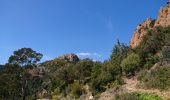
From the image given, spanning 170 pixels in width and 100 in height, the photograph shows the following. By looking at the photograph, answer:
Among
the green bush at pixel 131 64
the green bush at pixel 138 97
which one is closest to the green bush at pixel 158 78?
the green bush at pixel 138 97

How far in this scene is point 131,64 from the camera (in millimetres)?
45500

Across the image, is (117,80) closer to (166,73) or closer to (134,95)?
(166,73)

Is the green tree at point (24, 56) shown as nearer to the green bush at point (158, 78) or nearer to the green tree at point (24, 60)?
the green tree at point (24, 60)

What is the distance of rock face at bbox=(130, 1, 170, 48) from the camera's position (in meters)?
68.5

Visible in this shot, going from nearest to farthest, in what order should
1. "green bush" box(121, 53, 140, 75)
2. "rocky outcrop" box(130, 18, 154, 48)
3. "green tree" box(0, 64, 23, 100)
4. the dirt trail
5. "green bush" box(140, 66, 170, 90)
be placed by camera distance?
the dirt trail < "green bush" box(140, 66, 170, 90) < "green bush" box(121, 53, 140, 75) < "green tree" box(0, 64, 23, 100) < "rocky outcrop" box(130, 18, 154, 48)

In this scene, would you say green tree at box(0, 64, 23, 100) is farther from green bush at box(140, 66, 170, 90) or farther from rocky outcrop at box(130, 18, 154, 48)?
rocky outcrop at box(130, 18, 154, 48)

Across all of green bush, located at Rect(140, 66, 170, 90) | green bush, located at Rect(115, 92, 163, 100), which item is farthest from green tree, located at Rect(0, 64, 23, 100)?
green bush, located at Rect(115, 92, 163, 100)

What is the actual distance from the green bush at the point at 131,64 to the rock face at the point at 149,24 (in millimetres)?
19639

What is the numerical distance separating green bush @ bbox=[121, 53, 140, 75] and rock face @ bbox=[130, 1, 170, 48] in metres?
19.6

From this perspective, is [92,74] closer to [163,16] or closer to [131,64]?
[131,64]

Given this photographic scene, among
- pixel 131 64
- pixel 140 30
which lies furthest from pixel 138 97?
pixel 140 30

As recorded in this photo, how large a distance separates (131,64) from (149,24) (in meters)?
33.3

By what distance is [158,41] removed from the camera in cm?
5003

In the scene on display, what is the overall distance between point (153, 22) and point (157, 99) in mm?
48523
